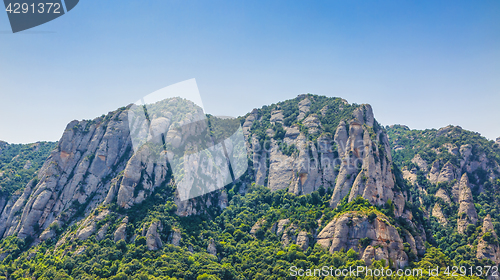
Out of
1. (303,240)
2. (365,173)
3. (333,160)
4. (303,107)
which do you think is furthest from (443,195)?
A: (303,240)

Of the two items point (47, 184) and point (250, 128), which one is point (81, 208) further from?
point (250, 128)

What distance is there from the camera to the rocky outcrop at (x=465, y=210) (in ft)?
356

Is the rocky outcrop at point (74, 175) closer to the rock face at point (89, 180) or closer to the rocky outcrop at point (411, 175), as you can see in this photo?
the rock face at point (89, 180)

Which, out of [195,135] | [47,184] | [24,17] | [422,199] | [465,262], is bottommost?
[465,262]

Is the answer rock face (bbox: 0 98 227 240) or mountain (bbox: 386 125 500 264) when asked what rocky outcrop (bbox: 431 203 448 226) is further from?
rock face (bbox: 0 98 227 240)

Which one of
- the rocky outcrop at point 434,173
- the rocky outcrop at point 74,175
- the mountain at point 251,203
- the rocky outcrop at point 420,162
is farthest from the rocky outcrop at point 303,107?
the rocky outcrop at point 74,175

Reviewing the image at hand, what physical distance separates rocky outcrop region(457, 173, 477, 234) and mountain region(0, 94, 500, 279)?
1.06 feet

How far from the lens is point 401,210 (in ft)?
317

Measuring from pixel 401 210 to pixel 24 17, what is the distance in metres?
88.1

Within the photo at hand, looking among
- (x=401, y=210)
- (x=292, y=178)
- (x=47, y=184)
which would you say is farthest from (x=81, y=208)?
(x=401, y=210)

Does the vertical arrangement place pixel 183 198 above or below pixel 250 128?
below

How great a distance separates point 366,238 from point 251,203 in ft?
130

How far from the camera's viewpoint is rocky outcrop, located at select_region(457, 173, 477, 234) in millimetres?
108438

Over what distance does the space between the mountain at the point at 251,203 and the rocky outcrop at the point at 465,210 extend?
322 millimetres
